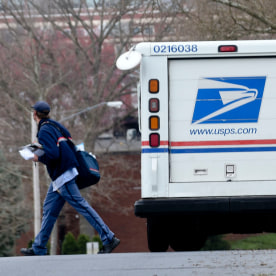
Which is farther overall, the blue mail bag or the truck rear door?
the blue mail bag

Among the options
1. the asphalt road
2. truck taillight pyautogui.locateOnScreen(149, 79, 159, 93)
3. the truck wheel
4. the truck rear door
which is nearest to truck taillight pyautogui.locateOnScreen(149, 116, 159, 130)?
the truck rear door

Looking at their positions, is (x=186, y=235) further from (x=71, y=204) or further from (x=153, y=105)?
(x=153, y=105)

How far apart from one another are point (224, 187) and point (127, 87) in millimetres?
36212

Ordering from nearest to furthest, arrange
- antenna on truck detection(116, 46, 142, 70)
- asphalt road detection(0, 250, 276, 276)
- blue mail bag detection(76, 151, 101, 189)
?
asphalt road detection(0, 250, 276, 276), antenna on truck detection(116, 46, 142, 70), blue mail bag detection(76, 151, 101, 189)

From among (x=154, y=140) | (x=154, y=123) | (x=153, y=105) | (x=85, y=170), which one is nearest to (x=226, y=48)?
(x=153, y=105)

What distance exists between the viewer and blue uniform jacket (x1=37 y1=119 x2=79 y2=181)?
8.09 metres

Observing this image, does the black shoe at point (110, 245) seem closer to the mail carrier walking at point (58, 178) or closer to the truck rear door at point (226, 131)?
the mail carrier walking at point (58, 178)

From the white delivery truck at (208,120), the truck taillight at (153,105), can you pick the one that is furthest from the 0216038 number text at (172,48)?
the truck taillight at (153,105)

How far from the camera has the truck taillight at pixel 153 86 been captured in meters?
7.73

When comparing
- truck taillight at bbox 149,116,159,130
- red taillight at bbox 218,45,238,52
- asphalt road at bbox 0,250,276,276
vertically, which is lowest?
asphalt road at bbox 0,250,276,276

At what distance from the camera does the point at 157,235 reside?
8.30 metres

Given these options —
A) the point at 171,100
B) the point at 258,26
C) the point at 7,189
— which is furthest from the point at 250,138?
the point at 7,189

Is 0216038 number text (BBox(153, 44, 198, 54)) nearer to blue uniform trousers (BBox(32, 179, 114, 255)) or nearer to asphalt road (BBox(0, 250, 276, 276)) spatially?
blue uniform trousers (BBox(32, 179, 114, 255))

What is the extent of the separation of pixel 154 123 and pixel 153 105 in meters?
0.18
